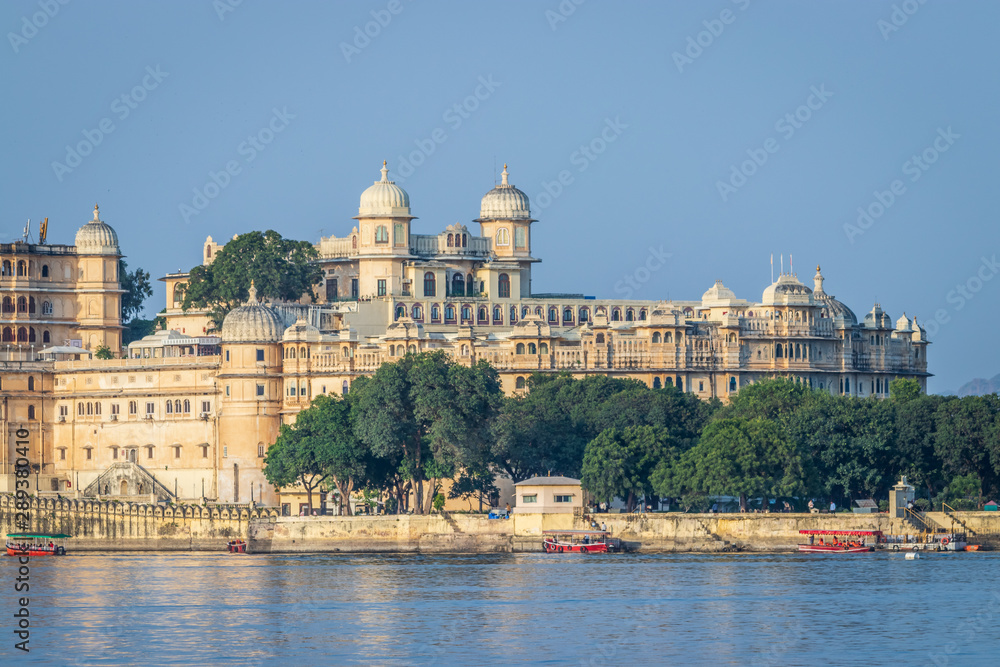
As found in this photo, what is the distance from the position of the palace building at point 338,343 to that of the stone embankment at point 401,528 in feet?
27.9

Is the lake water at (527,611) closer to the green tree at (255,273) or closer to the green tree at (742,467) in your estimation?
the green tree at (742,467)

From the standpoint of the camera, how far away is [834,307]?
15200cm

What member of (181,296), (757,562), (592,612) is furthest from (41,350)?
(592,612)

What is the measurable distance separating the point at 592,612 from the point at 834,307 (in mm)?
62043

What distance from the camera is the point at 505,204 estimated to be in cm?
15862

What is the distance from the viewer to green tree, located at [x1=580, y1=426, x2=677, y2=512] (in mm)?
123938

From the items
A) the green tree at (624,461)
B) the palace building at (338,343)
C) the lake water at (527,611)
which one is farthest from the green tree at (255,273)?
the lake water at (527,611)

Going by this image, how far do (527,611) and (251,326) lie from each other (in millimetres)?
54504

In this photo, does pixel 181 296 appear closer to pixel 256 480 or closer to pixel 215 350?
pixel 215 350

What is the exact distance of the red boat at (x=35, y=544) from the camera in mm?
129000

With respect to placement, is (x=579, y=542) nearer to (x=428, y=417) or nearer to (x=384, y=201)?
(x=428, y=417)

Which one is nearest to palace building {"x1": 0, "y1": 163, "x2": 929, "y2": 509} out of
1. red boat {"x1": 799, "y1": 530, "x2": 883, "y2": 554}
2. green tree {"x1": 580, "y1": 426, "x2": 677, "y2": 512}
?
green tree {"x1": 580, "y1": 426, "x2": 677, "y2": 512}

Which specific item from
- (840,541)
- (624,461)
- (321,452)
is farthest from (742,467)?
(321,452)

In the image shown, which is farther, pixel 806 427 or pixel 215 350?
pixel 215 350
